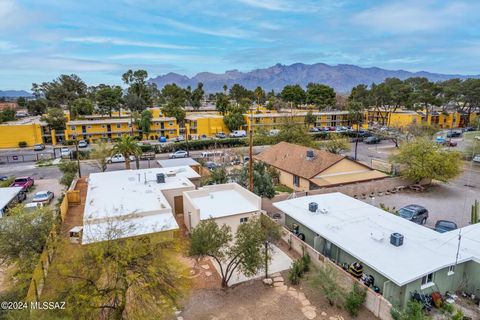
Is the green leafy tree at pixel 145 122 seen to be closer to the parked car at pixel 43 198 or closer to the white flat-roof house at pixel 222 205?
the parked car at pixel 43 198

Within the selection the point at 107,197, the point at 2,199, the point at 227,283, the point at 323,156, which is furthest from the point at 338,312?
the point at 2,199

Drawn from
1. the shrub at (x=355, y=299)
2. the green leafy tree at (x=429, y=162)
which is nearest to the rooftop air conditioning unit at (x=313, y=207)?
the shrub at (x=355, y=299)

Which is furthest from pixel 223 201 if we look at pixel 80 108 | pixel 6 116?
pixel 6 116

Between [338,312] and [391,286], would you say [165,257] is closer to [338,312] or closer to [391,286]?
[338,312]

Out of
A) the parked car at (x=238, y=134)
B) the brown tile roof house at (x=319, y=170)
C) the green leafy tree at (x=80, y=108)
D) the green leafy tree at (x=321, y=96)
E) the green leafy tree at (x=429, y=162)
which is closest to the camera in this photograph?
the green leafy tree at (x=429, y=162)

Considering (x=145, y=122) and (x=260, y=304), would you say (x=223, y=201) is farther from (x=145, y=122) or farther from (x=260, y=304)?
(x=145, y=122)

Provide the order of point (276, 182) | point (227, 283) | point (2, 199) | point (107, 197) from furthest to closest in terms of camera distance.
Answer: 1. point (276, 182)
2. point (2, 199)
3. point (107, 197)
4. point (227, 283)
